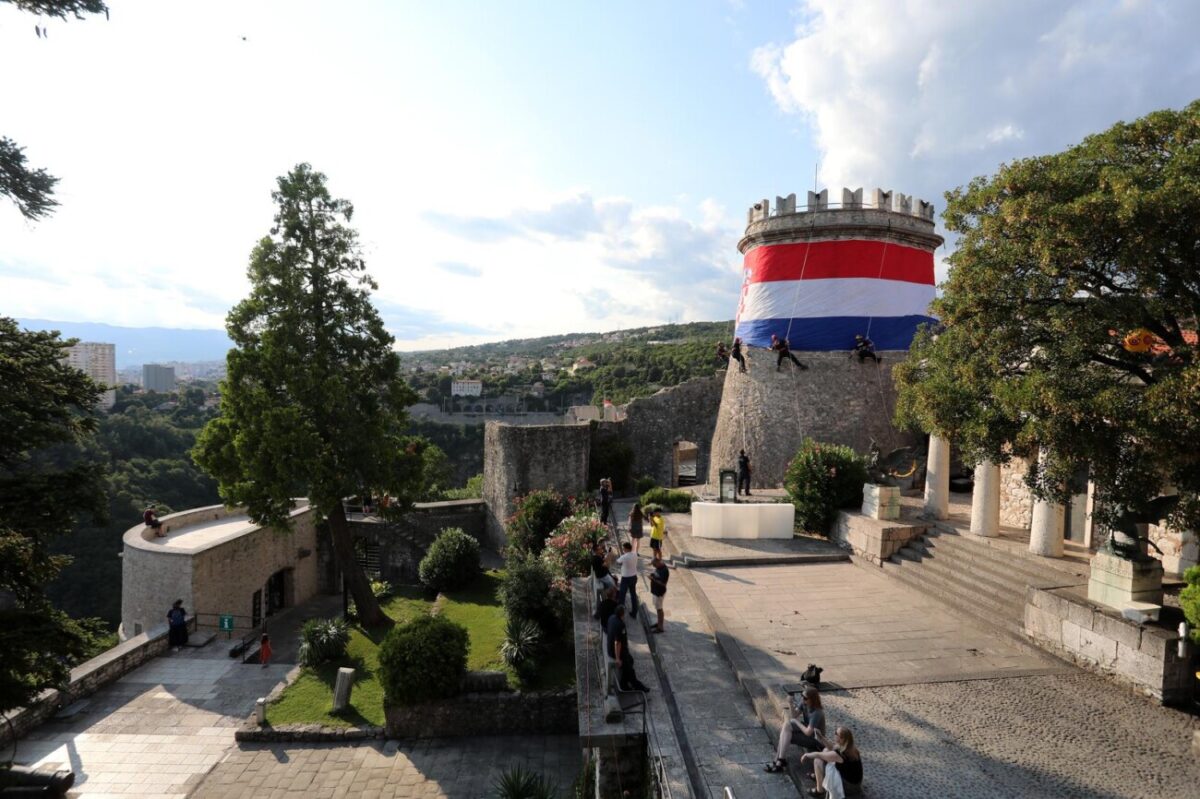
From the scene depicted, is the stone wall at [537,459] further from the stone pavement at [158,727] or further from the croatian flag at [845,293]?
the stone pavement at [158,727]

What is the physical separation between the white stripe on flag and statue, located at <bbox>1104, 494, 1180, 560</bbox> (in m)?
11.6

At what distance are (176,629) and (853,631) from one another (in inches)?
597

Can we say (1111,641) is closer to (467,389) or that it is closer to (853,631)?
(853,631)

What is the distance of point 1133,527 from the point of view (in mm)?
8578

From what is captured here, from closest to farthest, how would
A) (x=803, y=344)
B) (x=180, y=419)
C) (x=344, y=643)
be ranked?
1. (x=344, y=643)
2. (x=803, y=344)
3. (x=180, y=419)

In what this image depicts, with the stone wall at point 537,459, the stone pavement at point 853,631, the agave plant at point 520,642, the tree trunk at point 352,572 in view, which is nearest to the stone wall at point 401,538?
the stone wall at point 537,459

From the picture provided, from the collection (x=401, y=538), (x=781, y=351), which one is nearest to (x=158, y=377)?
(x=401, y=538)

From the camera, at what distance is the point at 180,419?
2088 inches

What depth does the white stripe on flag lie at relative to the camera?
1959 cm

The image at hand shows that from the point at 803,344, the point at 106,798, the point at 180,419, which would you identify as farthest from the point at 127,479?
the point at 803,344

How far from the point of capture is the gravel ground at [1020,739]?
642 centimetres

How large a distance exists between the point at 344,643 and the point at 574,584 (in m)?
6.04

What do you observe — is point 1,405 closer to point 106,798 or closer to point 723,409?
point 106,798

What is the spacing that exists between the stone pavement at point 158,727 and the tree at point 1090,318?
1340cm
